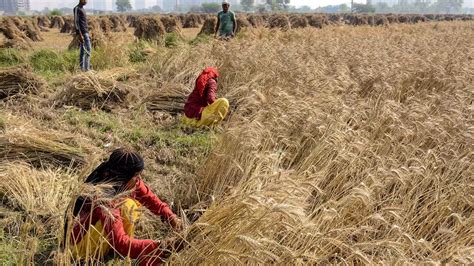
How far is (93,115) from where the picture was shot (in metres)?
5.51

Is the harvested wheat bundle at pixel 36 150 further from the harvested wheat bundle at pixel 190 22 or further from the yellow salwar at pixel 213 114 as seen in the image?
the harvested wheat bundle at pixel 190 22

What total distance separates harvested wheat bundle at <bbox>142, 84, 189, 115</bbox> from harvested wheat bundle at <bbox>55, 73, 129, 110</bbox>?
416mm

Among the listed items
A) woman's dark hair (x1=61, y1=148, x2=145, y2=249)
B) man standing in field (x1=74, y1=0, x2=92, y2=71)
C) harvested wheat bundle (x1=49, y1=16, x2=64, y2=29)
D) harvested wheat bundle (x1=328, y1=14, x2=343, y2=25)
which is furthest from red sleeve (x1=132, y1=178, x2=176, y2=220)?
→ harvested wheat bundle (x1=49, y1=16, x2=64, y2=29)

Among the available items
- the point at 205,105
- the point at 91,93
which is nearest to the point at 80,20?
the point at 91,93

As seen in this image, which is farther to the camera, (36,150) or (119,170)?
(36,150)

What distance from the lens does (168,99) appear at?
6.04 m

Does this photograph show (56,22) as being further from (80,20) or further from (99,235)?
(99,235)

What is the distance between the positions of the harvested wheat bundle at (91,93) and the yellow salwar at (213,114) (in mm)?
1387

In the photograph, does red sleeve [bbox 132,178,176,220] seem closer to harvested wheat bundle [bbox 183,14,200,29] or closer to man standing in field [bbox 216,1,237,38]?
man standing in field [bbox 216,1,237,38]

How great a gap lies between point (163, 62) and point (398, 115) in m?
4.64

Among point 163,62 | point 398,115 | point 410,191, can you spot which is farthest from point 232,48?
point 410,191

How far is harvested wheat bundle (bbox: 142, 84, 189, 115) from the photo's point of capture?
592cm

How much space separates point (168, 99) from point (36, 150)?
2439 mm

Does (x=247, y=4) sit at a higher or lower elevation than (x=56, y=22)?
higher
